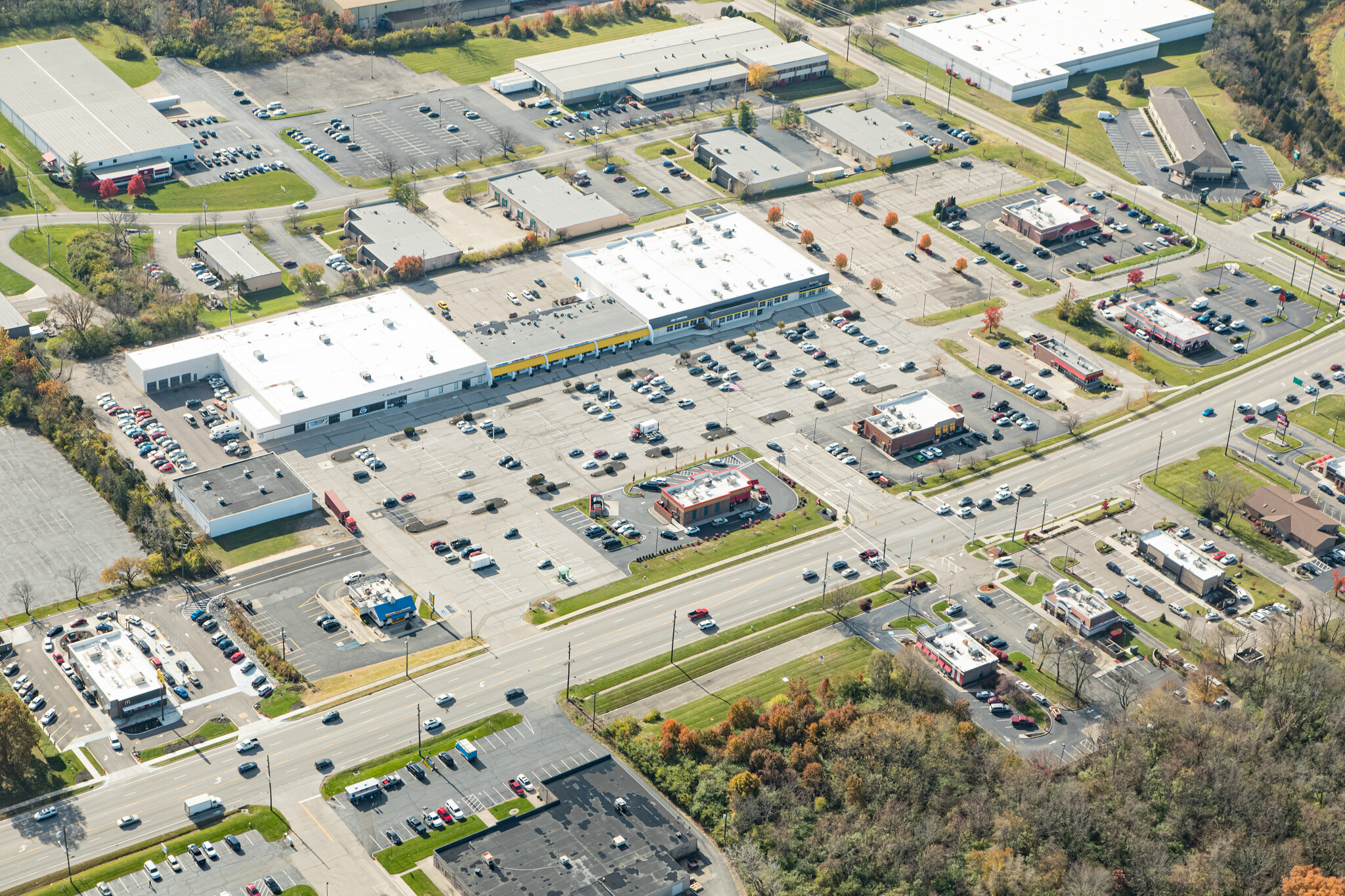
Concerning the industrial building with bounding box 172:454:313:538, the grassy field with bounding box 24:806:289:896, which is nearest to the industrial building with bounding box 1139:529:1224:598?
the industrial building with bounding box 172:454:313:538

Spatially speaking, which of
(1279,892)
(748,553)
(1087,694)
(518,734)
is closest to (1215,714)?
(1087,694)

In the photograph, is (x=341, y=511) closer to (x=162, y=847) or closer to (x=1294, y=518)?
(x=162, y=847)

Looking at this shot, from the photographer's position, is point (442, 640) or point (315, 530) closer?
point (442, 640)

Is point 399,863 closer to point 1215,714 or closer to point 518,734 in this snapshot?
point 518,734

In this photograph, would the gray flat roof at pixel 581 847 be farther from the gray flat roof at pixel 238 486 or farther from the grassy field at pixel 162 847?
the gray flat roof at pixel 238 486

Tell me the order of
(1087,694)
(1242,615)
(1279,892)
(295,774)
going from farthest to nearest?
(1242,615) < (1087,694) < (295,774) < (1279,892)

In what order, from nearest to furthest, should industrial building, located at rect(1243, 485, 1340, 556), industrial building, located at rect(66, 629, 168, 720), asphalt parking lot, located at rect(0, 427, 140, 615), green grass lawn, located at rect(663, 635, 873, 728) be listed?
industrial building, located at rect(66, 629, 168, 720) → green grass lawn, located at rect(663, 635, 873, 728) → asphalt parking lot, located at rect(0, 427, 140, 615) → industrial building, located at rect(1243, 485, 1340, 556)

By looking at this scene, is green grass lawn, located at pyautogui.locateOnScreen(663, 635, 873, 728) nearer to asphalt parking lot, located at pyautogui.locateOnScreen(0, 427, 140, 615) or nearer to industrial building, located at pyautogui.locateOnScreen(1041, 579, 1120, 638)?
industrial building, located at pyautogui.locateOnScreen(1041, 579, 1120, 638)
